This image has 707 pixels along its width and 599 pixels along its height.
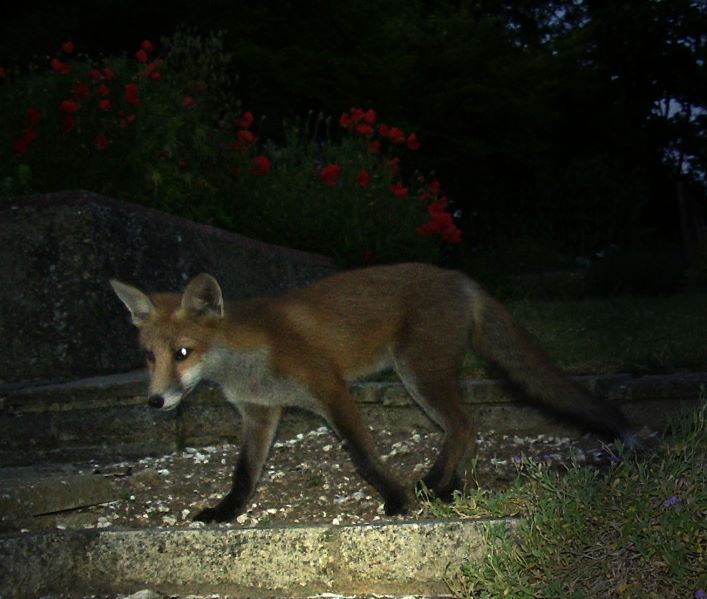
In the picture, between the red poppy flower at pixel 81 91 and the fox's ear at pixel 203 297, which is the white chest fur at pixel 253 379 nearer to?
the fox's ear at pixel 203 297

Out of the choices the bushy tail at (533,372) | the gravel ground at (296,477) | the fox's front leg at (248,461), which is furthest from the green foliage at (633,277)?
the fox's front leg at (248,461)

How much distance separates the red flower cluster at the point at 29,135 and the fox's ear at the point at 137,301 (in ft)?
11.4

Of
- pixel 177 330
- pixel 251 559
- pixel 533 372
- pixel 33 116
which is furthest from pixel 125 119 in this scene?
pixel 251 559

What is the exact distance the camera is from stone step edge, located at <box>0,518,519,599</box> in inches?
136

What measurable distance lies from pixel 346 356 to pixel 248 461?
63 centimetres

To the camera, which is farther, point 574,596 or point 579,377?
point 579,377

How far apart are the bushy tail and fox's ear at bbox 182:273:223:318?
46.2 inches

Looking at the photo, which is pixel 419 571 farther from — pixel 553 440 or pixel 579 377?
pixel 579 377

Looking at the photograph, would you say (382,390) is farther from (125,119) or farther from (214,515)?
(125,119)

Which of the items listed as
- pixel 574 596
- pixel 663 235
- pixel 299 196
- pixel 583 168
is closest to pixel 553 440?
pixel 574 596

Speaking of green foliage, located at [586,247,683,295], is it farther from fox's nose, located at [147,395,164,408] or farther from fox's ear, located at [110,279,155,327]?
fox's nose, located at [147,395,164,408]

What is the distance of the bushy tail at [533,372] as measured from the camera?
13.5 feet

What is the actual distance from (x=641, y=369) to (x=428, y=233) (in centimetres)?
476

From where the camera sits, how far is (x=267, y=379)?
4.27m
